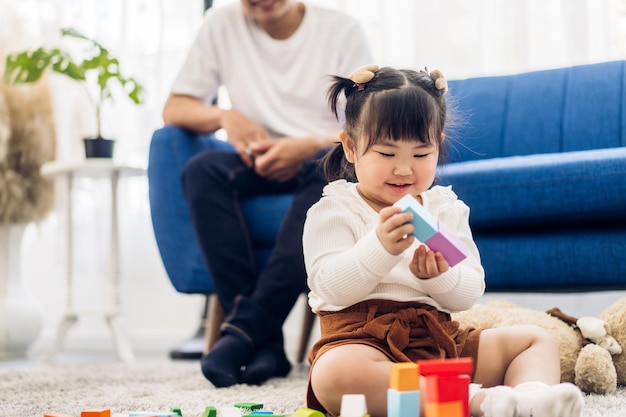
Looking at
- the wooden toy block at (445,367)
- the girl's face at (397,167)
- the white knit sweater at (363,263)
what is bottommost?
the wooden toy block at (445,367)

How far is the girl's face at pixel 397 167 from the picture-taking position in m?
0.94

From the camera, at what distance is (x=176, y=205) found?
6.01ft

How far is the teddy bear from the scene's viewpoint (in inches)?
44.7

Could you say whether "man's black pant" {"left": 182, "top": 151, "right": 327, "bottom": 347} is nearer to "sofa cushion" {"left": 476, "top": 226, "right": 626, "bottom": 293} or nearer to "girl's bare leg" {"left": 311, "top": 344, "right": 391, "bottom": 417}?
"sofa cushion" {"left": 476, "top": 226, "right": 626, "bottom": 293}

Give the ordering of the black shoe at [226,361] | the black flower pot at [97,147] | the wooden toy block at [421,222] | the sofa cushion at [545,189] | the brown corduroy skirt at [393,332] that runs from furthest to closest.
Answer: the black flower pot at [97,147] < the sofa cushion at [545,189] < the black shoe at [226,361] < the brown corduroy skirt at [393,332] < the wooden toy block at [421,222]

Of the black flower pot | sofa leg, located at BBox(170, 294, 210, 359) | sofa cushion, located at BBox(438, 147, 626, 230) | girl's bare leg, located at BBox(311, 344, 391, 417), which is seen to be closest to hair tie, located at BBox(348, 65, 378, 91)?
girl's bare leg, located at BBox(311, 344, 391, 417)

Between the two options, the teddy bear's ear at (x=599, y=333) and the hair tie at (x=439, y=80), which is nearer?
the hair tie at (x=439, y=80)

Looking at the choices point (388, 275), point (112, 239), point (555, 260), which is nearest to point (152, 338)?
point (112, 239)

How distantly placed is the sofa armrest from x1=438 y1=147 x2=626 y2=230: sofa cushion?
622mm

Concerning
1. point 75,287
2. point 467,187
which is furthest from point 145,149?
point 467,187

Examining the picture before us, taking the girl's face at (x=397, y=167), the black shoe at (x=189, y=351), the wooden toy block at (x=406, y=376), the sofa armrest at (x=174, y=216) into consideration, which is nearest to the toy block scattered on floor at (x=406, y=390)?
the wooden toy block at (x=406, y=376)

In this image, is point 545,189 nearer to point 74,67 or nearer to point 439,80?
point 439,80

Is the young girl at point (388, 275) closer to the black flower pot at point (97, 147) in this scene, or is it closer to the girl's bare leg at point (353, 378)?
the girl's bare leg at point (353, 378)

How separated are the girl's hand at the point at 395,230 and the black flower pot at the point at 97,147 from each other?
1513mm
